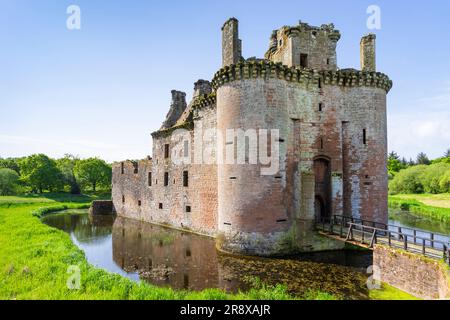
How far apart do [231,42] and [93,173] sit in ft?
176

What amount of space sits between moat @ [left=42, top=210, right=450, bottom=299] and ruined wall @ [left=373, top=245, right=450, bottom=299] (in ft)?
3.26

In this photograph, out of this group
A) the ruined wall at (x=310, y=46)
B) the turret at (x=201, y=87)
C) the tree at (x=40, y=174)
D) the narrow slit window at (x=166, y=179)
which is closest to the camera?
the ruined wall at (x=310, y=46)

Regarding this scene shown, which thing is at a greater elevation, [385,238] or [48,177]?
[48,177]

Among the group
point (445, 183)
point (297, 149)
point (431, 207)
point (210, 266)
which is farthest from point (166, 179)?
point (445, 183)

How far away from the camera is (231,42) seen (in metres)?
17.7

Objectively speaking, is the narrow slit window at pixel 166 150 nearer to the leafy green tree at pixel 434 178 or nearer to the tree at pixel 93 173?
the tree at pixel 93 173

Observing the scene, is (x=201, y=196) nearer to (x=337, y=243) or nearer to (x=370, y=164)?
(x=337, y=243)

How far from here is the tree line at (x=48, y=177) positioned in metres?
53.9

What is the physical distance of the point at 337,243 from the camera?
52.4 feet

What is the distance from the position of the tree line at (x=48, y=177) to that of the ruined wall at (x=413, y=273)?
196 feet

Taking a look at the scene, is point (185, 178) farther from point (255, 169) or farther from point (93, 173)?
point (93, 173)

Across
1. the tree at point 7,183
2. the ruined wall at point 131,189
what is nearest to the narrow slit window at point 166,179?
the ruined wall at point 131,189

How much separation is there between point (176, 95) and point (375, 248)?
2263cm
